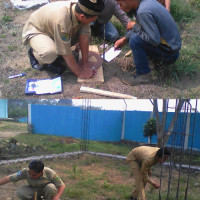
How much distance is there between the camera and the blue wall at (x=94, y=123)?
10.6ft

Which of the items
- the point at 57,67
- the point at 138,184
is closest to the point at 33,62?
the point at 57,67

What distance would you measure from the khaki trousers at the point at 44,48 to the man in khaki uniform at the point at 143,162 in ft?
4.73

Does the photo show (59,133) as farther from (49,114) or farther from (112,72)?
(112,72)

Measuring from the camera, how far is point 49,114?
336 cm

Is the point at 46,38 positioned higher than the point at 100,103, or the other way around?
the point at 46,38

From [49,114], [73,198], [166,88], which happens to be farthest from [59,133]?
[166,88]

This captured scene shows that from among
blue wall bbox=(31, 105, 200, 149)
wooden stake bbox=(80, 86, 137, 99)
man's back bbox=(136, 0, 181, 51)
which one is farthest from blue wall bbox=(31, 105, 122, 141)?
man's back bbox=(136, 0, 181, 51)

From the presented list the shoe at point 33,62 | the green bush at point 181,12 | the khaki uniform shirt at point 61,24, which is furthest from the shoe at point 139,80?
the green bush at point 181,12

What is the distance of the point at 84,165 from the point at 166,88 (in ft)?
4.60

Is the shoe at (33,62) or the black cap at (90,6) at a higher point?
the black cap at (90,6)

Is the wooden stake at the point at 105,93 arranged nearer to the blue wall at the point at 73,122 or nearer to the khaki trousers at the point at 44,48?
the blue wall at the point at 73,122

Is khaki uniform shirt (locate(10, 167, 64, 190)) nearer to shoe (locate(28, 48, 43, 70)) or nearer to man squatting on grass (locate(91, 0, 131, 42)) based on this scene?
shoe (locate(28, 48, 43, 70))

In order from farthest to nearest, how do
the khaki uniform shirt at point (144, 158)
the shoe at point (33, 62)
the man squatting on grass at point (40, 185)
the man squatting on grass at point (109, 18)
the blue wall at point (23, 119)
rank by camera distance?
the man squatting on grass at point (109, 18), the shoe at point (33, 62), the blue wall at point (23, 119), the khaki uniform shirt at point (144, 158), the man squatting on grass at point (40, 185)

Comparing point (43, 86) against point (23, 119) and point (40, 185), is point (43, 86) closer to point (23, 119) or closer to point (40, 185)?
point (23, 119)
